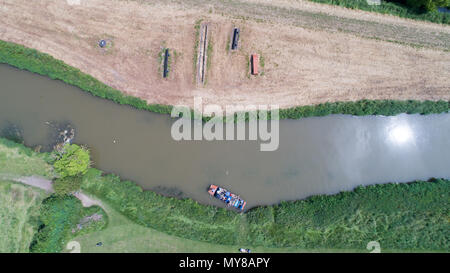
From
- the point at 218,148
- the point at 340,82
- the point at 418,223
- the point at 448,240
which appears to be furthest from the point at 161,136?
the point at 448,240

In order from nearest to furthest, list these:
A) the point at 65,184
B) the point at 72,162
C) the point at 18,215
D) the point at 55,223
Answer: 1. the point at 72,162
2. the point at 55,223
3. the point at 65,184
4. the point at 18,215

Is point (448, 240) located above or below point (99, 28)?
below

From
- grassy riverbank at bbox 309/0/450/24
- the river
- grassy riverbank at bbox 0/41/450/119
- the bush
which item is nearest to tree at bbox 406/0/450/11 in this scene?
grassy riverbank at bbox 309/0/450/24

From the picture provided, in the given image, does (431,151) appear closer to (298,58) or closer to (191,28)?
(298,58)

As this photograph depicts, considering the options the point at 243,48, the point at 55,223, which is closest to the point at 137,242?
the point at 55,223

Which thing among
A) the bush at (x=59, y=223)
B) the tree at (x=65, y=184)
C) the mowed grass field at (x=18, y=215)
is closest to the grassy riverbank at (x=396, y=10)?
the tree at (x=65, y=184)

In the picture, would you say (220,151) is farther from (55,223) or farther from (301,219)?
(55,223)
